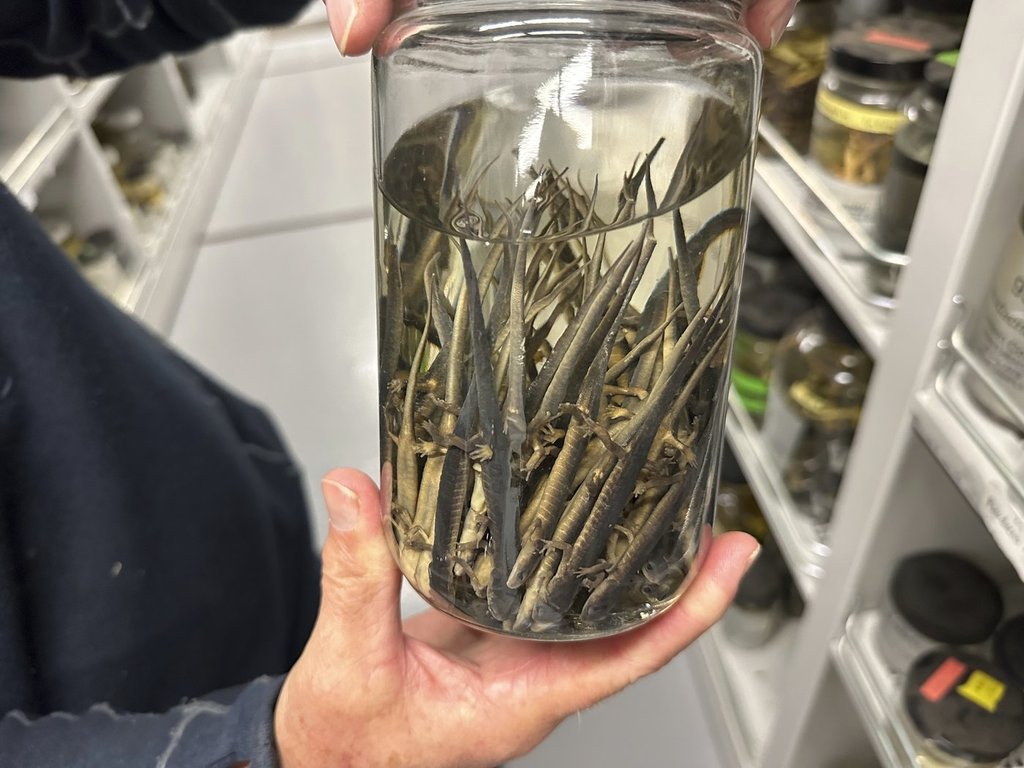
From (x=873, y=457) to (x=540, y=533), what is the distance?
0.97ft

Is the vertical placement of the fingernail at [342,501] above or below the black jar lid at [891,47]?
below

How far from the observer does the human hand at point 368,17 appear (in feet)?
1.01

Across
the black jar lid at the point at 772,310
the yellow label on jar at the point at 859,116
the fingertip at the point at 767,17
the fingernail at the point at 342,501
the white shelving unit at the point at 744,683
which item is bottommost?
the white shelving unit at the point at 744,683

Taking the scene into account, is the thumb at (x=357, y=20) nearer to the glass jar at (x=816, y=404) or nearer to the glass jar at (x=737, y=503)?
the glass jar at (x=816, y=404)

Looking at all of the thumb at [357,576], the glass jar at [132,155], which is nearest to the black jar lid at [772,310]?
the thumb at [357,576]

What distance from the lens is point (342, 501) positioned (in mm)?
328

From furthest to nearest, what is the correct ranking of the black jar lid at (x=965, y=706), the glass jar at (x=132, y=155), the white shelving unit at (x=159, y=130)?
1. the glass jar at (x=132, y=155)
2. the white shelving unit at (x=159, y=130)
3. the black jar lid at (x=965, y=706)

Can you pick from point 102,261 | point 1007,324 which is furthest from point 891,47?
point 102,261

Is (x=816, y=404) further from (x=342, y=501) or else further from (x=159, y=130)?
(x=159, y=130)

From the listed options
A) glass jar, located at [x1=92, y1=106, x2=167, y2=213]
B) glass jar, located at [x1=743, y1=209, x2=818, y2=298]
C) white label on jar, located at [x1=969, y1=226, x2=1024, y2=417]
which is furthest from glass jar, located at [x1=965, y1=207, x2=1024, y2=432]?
glass jar, located at [x1=92, y1=106, x2=167, y2=213]

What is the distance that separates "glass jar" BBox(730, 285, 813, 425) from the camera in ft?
2.25

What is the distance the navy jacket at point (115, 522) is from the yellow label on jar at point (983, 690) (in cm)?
40

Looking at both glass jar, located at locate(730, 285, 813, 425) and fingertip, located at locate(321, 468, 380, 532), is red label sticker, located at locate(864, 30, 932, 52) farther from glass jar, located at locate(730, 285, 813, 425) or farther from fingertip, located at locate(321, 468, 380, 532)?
fingertip, located at locate(321, 468, 380, 532)

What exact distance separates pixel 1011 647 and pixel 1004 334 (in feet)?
0.77
